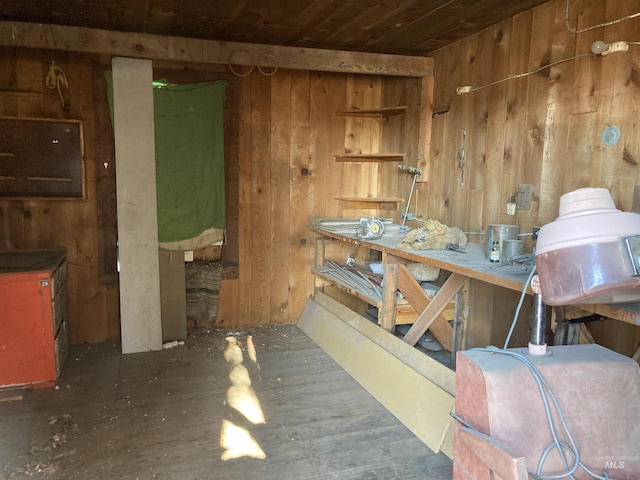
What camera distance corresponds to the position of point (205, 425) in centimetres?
241

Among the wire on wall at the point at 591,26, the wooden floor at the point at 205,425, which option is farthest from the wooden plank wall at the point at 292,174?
the wire on wall at the point at 591,26

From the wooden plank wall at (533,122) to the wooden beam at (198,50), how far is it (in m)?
0.41

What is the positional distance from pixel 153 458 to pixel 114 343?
176 centimetres

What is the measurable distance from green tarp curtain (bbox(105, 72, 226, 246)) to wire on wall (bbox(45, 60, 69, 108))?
0.63 m

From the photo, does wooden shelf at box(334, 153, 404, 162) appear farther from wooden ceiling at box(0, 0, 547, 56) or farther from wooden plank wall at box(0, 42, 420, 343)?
wooden ceiling at box(0, 0, 547, 56)

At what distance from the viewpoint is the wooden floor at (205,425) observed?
2.06 metres

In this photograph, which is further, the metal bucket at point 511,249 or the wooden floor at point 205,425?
the metal bucket at point 511,249

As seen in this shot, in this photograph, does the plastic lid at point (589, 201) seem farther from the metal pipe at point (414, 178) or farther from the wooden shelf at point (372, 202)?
the wooden shelf at point (372, 202)

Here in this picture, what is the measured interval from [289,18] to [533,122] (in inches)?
61.5

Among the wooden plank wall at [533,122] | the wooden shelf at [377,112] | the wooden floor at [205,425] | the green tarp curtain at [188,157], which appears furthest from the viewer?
the wooden shelf at [377,112]

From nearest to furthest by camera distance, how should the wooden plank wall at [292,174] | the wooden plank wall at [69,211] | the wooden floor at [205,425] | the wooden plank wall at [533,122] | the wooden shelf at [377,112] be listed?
the wooden floor at [205,425] → the wooden plank wall at [533,122] → the wooden plank wall at [69,211] → the wooden shelf at [377,112] → the wooden plank wall at [292,174]

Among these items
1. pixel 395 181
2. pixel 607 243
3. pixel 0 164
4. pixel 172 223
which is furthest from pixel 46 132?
pixel 607 243

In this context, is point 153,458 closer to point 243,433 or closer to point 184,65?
point 243,433

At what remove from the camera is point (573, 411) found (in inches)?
55.0
